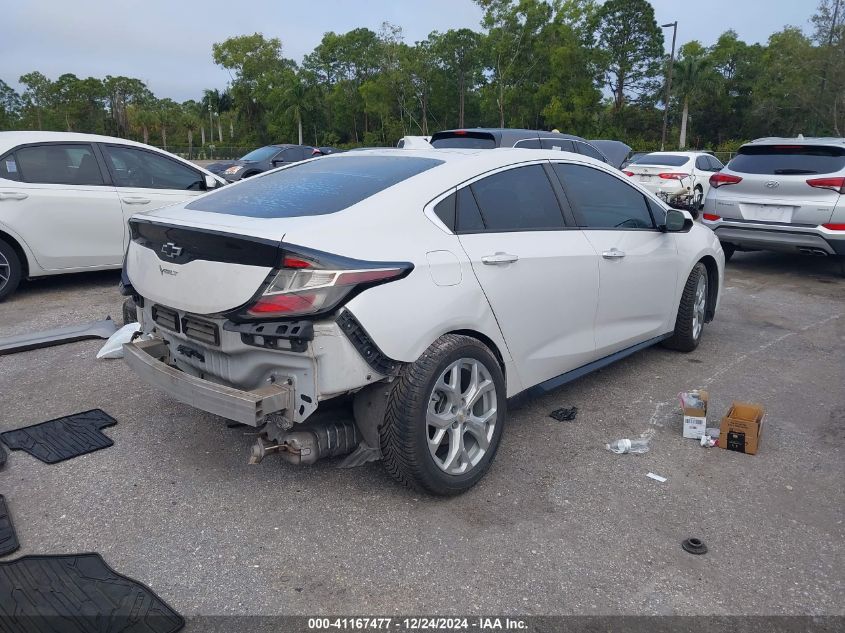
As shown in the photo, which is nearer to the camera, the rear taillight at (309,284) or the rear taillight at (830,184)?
the rear taillight at (309,284)

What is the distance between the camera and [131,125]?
8288 cm

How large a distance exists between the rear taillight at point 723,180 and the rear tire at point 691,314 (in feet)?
12.7

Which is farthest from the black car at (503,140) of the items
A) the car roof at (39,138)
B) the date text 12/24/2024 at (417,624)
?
the date text 12/24/2024 at (417,624)

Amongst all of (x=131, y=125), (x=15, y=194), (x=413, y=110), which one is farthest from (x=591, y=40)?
(x=15, y=194)

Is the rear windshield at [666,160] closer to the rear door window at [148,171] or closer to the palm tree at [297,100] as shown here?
the rear door window at [148,171]

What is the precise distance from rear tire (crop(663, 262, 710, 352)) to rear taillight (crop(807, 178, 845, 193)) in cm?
353

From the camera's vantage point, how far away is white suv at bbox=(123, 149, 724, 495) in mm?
2871

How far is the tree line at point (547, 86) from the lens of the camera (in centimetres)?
5588

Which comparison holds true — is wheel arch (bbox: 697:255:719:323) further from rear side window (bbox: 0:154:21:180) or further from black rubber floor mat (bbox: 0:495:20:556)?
rear side window (bbox: 0:154:21:180)

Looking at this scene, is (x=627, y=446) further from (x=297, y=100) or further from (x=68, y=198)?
(x=297, y=100)

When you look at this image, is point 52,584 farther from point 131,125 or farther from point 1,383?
point 131,125

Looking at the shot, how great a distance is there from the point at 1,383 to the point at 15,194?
2.73 meters

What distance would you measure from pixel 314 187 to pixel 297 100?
72.4m

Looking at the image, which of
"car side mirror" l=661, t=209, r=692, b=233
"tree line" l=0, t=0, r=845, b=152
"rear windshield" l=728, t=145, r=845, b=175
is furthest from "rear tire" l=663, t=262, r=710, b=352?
"tree line" l=0, t=0, r=845, b=152
